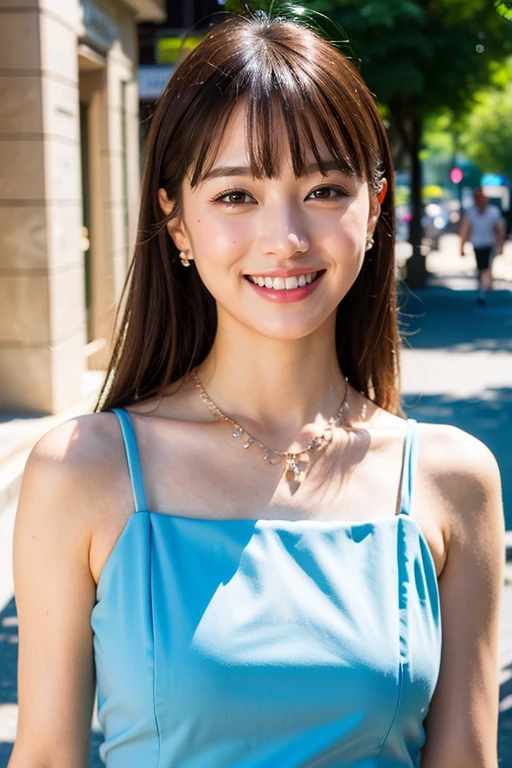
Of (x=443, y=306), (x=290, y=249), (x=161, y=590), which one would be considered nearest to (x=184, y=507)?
(x=161, y=590)

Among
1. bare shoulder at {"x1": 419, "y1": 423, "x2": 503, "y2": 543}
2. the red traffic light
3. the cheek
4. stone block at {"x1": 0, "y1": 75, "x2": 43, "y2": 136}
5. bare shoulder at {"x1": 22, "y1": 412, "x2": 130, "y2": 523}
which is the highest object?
stone block at {"x1": 0, "y1": 75, "x2": 43, "y2": 136}

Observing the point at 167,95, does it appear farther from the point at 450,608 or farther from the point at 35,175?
the point at 35,175

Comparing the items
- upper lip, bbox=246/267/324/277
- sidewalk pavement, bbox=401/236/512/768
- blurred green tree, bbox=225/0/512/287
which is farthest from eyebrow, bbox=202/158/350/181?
blurred green tree, bbox=225/0/512/287

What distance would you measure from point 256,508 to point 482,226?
1886 centimetres

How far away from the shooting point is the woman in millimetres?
1952

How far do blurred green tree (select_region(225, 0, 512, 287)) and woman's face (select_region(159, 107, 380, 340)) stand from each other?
15585mm

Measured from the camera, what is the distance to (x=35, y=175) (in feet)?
33.7

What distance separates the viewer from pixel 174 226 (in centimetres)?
231

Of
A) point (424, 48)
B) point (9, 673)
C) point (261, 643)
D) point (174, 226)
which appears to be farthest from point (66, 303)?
point (424, 48)

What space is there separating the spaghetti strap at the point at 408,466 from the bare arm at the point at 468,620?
0.06 meters

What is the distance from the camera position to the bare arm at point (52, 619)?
6.40 ft

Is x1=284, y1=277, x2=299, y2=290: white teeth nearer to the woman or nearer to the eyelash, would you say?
the woman

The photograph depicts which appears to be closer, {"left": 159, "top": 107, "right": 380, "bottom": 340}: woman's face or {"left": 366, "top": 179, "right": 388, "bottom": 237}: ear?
{"left": 159, "top": 107, "right": 380, "bottom": 340}: woman's face

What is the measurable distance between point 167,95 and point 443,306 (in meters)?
19.1
